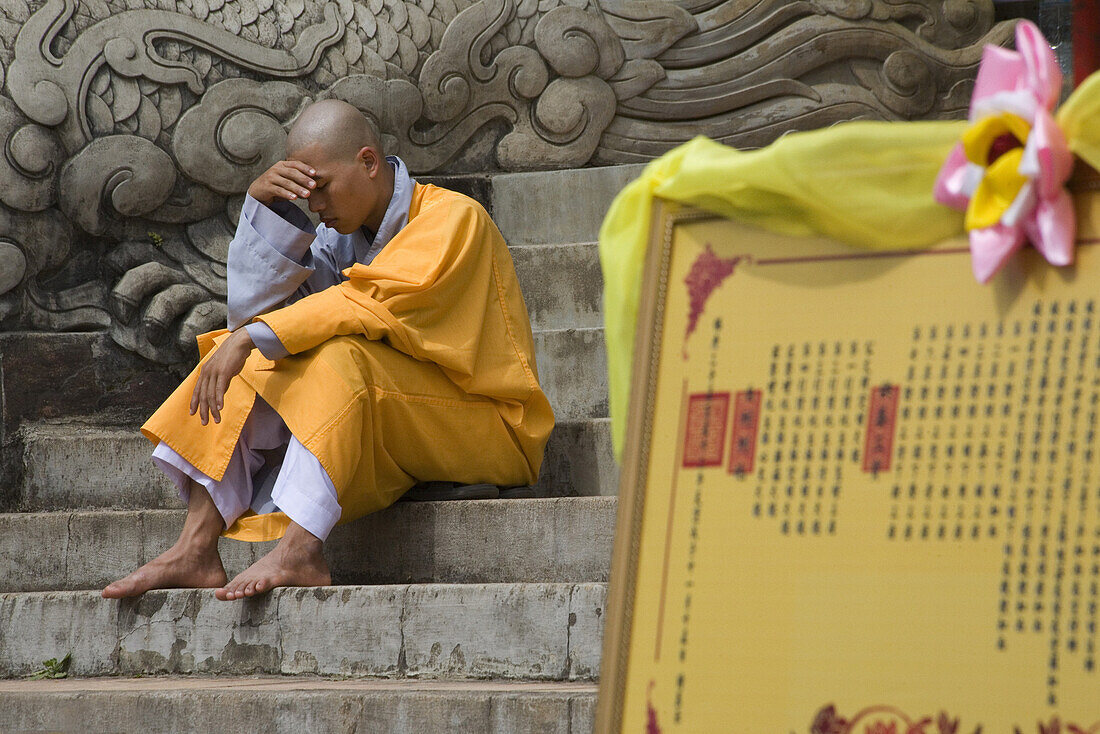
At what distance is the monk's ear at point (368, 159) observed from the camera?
3430 mm

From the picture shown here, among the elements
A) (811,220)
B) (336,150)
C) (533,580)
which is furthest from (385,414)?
(811,220)

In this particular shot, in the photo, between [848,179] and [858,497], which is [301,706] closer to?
[858,497]

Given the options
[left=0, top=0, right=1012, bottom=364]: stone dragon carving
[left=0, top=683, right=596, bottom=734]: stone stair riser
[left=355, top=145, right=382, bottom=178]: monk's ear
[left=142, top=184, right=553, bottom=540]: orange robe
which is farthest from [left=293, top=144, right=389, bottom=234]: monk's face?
[left=0, top=683, right=596, bottom=734]: stone stair riser

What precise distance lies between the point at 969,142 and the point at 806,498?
42 cm

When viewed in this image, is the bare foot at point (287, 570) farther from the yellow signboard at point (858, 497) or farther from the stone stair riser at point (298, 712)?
the yellow signboard at point (858, 497)

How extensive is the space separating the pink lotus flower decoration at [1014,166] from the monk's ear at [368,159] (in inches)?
88.9

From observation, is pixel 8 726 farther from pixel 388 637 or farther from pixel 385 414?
pixel 385 414

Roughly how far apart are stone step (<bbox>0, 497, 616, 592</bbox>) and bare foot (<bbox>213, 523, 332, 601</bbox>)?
256 mm

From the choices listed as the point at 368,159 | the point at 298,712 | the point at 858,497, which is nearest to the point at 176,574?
Answer: the point at 298,712

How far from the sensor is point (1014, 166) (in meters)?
1.33

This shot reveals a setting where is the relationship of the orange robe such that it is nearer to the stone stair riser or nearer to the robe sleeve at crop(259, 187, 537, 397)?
the robe sleeve at crop(259, 187, 537, 397)

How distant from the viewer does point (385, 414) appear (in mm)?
3109

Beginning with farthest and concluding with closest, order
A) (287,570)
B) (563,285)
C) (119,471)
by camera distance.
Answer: (563,285) < (119,471) < (287,570)

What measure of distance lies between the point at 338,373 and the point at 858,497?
184cm
